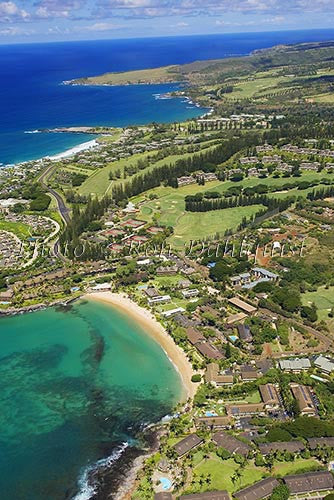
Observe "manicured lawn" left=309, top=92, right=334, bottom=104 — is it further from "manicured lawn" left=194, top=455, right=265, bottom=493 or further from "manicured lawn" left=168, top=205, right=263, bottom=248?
"manicured lawn" left=194, top=455, right=265, bottom=493

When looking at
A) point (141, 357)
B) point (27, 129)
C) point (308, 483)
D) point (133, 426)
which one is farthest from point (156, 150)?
point (308, 483)

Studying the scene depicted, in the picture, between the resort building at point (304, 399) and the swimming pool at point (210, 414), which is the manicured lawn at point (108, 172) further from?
the resort building at point (304, 399)

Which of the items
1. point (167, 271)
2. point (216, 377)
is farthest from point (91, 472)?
point (167, 271)

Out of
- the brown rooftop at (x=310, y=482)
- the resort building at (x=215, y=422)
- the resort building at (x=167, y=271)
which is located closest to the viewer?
the brown rooftop at (x=310, y=482)

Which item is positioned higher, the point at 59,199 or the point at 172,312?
the point at 172,312

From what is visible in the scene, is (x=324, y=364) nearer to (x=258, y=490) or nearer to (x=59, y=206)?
(x=258, y=490)

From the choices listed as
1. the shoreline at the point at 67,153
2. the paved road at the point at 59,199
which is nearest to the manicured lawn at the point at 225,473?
the paved road at the point at 59,199

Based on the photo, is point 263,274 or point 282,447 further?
point 263,274

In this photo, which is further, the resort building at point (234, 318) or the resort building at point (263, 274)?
the resort building at point (263, 274)
